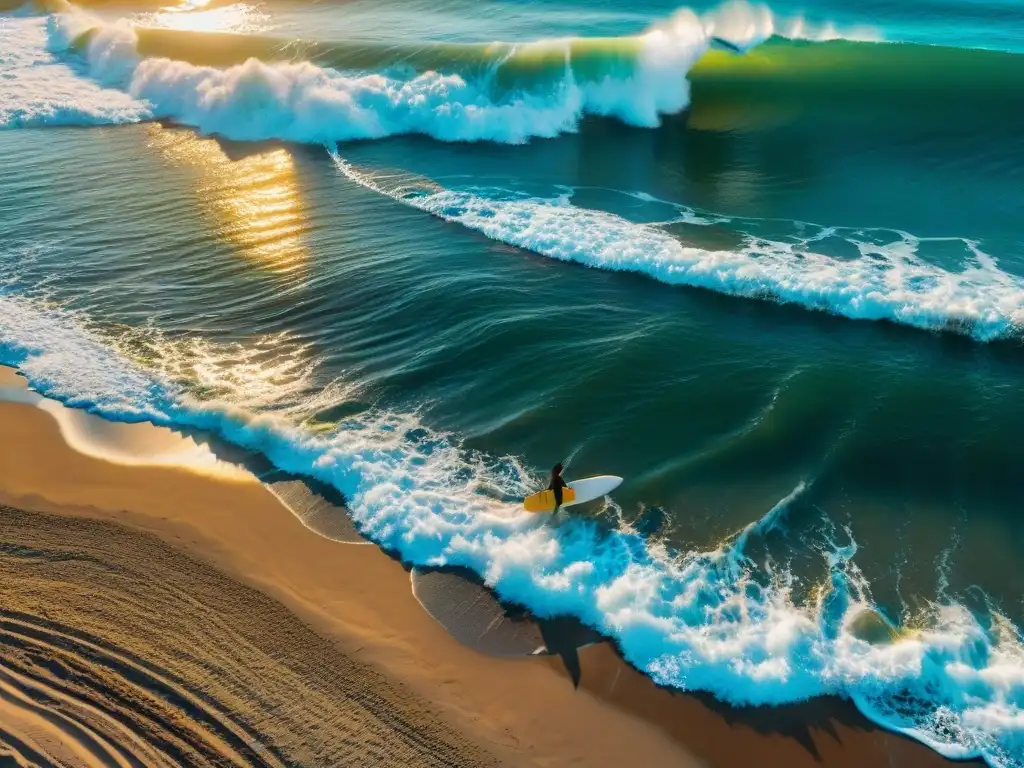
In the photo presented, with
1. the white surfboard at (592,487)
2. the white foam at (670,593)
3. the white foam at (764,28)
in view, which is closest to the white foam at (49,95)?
the white foam at (670,593)

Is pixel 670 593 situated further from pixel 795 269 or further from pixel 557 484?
pixel 795 269

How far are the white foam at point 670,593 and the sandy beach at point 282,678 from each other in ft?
0.92

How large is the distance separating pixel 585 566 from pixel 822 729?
231 centimetres

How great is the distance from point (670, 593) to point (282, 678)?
341 centimetres

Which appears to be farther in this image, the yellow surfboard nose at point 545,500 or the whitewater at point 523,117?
the whitewater at point 523,117

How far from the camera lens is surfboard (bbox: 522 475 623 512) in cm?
724

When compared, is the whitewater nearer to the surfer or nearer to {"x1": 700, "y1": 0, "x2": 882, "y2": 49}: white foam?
{"x1": 700, "y1": 0, "x2": 882, "y2": 49}: white foam

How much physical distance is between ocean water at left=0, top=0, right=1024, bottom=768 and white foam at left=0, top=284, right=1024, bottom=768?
3 cm

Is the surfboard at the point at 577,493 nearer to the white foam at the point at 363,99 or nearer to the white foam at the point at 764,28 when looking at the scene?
the white foam at the point at 363,99

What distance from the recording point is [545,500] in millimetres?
7238

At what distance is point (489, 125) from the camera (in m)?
18.2

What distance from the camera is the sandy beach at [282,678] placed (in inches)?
212

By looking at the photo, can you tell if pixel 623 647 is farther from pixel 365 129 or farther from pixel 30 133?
pixel 30 133

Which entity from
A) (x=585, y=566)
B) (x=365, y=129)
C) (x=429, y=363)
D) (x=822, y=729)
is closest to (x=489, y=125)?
(x=365, y=129)
